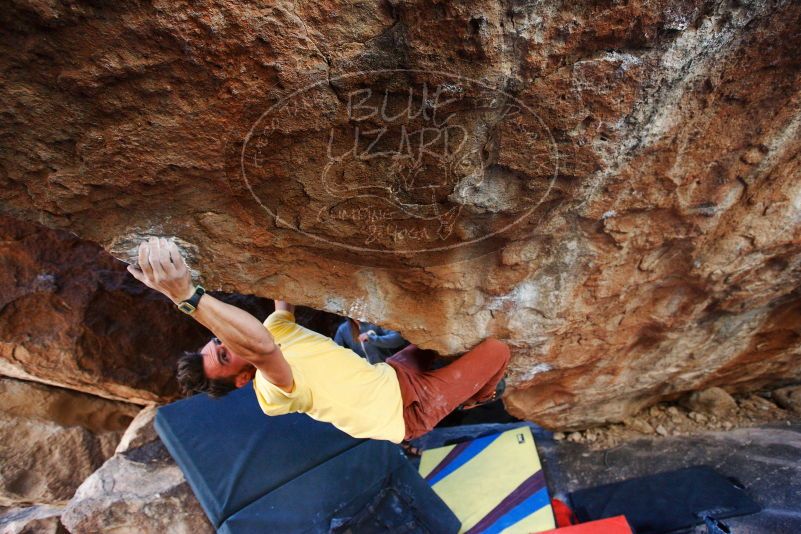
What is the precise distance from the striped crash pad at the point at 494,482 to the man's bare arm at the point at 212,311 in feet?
6.04

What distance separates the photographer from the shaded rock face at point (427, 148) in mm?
931

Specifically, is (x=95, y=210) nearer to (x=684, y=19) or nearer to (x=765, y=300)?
(x=684, y=19)

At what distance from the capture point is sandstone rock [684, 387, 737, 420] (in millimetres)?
2590

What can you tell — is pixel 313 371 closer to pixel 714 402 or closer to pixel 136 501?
pixel 136 501

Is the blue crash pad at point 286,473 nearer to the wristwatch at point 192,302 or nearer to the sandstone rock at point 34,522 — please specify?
the sandstone rock at point 34,522

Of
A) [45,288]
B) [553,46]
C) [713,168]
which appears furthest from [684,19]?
[45,288]

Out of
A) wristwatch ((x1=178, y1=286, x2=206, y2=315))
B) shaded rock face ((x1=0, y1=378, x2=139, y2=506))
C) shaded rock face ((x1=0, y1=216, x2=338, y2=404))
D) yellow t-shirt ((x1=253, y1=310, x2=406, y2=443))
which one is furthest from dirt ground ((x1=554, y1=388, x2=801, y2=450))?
shaded rock face ((x1=0, y1=378, x2=139, y2=506))

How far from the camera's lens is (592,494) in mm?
2502

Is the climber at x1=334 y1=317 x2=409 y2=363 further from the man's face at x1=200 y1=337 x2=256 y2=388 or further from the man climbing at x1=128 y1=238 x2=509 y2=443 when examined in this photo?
the man's face at x1=200 y1=337 x2=256 y2=388

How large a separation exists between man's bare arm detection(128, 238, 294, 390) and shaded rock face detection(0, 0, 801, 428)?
0.20 metres

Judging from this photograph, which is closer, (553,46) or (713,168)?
(553,46)

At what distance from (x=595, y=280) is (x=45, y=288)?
8.18ft

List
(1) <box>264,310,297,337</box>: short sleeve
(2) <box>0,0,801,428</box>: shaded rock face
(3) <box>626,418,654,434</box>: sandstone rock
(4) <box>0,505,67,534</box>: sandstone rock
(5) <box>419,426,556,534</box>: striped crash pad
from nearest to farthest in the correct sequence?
(2) <box>0,0,801,428</box>: shaded rock face
(1) <box>264,310,297,337</box>: short sleeve
(4) <box>0,505,67,534</box>: sandstone rock
(5) <box>419,426,556,534</box>: striped crash pad
(3) <box>626,418,654,434</box>: sandstone rock


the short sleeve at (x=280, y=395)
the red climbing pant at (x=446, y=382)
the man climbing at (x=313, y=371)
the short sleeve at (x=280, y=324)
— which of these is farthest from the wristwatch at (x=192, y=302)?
the red climbing pant at (x=446, y=382)
